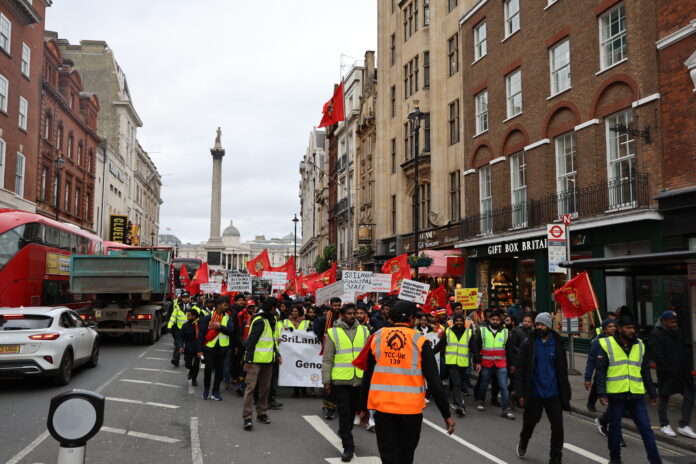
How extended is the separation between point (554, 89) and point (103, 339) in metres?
18.5

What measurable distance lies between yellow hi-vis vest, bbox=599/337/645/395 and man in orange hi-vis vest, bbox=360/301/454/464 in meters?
3.04

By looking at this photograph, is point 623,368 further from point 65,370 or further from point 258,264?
point 258,264

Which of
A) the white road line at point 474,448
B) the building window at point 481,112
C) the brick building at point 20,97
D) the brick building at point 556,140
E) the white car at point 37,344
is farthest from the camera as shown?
the brick building at point 20,97

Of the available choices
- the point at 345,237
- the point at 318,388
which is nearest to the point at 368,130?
the point at 345,237

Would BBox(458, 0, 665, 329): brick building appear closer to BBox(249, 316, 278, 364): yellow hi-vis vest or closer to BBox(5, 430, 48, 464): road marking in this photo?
BBox(249, 316, 278, 364): yellow hi-vis vest

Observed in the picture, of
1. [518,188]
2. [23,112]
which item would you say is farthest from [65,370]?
[23,112]

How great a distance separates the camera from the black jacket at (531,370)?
273 inches

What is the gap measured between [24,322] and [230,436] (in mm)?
5495

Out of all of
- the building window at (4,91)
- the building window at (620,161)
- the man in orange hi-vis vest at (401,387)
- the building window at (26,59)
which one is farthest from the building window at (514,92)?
the building window at (26,59)

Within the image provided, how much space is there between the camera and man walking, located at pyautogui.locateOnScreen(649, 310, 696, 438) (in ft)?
27.7

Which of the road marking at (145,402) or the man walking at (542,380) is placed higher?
the man walking at (542,380)

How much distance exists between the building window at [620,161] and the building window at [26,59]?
2935 centimetres

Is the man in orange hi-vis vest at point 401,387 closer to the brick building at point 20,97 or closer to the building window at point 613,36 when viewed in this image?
the building window at point 613,36

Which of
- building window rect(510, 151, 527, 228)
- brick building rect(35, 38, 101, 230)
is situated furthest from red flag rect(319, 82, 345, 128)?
brick building rect(35, 38, 101, 230)
